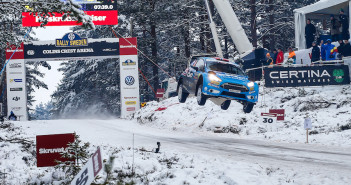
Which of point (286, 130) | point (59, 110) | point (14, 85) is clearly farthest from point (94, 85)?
point (286, 130)

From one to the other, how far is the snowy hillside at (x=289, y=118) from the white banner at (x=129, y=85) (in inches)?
357

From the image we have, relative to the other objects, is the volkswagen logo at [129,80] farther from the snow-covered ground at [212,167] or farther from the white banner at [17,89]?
the snow-covered ground at [212,167]

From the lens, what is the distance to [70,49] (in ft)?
98.6

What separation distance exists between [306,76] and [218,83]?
4715mm

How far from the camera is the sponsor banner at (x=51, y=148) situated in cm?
629

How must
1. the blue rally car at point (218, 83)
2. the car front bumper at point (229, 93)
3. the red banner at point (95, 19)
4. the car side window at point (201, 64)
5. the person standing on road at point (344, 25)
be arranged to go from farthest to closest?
the red banner at point (95, 19) < the person standing on road at point (344, 25) < the car side window at point (201, 64) < the blue rally car at point (218, 83) < the car front bumper at point (229, 93)

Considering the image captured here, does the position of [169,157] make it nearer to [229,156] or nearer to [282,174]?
[229,156]

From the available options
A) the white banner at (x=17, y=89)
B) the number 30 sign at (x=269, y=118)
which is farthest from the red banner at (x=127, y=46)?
the number 30 sign at (x=269, y=118)

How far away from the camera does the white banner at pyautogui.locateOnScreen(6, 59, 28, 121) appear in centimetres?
2959

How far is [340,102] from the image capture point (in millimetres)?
15836

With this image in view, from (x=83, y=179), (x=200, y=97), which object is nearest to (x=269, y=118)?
(x=200, y=97)

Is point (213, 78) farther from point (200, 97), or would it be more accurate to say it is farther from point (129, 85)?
point (129, 85)

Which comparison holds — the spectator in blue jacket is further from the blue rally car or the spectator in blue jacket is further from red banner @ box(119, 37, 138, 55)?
red banner @ box(119, 37, 138, 55)

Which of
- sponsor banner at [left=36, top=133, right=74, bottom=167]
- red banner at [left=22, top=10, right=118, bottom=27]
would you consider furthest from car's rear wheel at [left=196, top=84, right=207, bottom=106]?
red banner at [left=22, top=10, right=118, bottom=27]
